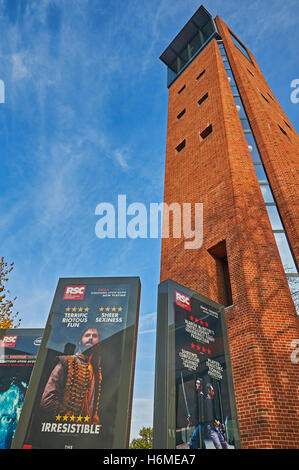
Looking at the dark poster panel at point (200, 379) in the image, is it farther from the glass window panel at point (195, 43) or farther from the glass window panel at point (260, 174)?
the glass window panel at point (195, 43)

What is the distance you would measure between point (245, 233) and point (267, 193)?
2.34 meters

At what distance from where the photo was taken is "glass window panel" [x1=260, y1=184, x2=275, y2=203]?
34.1ft

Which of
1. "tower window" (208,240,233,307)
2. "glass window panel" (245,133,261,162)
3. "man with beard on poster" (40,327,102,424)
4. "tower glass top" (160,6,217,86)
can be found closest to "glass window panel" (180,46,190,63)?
"tower glass top" (160,6,217,86)

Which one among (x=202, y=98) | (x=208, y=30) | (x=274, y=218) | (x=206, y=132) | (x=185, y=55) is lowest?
(x=274, y=218)

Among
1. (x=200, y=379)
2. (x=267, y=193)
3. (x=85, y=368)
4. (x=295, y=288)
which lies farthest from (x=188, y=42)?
(x=85, y=368)

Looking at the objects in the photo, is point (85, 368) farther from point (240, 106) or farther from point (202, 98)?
point (202, 98)

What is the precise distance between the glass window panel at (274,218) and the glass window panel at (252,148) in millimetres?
2543

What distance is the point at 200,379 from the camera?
5.86 m

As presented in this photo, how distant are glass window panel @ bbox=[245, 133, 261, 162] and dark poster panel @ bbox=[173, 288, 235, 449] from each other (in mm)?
7123

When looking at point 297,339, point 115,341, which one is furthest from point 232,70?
point 115,341

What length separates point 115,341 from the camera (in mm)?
4730

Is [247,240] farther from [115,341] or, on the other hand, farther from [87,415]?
[87,415]

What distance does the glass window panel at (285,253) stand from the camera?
344 inches

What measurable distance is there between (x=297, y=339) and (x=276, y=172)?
19.5 ft
